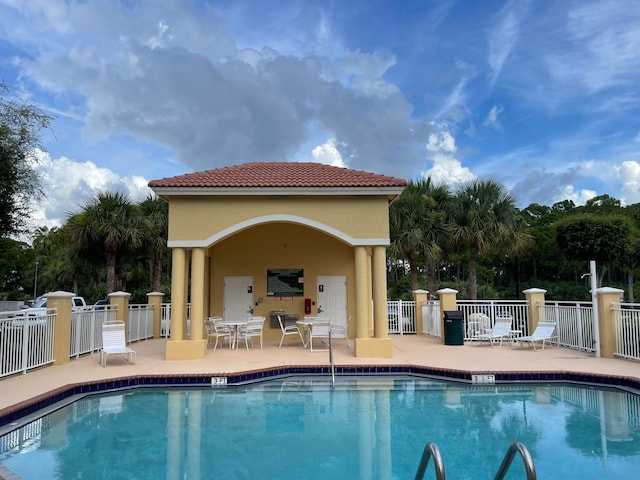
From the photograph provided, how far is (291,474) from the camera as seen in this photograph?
4691 mm

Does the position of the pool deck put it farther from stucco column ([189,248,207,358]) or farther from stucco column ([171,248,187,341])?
stucco column ([171,248,187,341])

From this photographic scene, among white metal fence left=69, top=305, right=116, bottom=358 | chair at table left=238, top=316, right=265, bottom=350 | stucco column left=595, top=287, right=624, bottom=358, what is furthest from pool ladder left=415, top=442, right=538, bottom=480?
white metal fence left=69, top=305, right=116, bottom=358

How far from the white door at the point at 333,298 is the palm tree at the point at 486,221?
24.6ft

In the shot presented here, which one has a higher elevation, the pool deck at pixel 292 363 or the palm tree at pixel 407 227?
the palm tree at pixel 407 227

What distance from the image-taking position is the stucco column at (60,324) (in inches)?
398

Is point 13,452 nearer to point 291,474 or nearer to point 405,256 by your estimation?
point 291,474

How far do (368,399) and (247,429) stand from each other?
2555 mm

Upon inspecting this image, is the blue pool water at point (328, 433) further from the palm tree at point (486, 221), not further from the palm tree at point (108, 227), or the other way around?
the palm tree at point (108, 227)

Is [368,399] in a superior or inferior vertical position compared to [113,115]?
inferior

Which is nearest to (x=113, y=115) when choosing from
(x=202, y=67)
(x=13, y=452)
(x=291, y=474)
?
(x=202, y=67)

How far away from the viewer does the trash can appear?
13.6 metres

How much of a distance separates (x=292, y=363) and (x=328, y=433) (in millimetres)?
3975

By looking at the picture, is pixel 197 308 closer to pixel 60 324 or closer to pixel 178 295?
pixel 178 295

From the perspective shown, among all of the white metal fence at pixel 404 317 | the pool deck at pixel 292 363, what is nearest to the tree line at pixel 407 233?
the white metal fence at pixel 404 317
